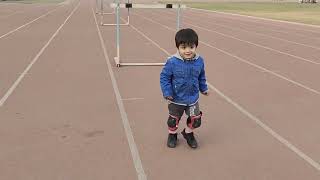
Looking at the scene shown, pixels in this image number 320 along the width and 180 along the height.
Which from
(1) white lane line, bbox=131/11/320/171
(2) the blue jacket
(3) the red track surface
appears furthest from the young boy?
(1) white lane line, bbox=131/11/320/171

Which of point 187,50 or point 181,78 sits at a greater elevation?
point 187,50

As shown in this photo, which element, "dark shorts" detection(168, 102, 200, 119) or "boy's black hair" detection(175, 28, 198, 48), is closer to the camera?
"boy's black hair" detection(175, 28, 198, 48)

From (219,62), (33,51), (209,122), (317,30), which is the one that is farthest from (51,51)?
(317,30)

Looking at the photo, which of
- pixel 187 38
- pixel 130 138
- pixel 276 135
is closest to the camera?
pixel 187 38

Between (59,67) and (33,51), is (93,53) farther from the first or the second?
(59,67)

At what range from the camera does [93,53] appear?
14328 millimetres

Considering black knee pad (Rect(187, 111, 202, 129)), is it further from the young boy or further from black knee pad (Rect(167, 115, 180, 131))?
black knee pad (Rect(167, 115, 180, 131))

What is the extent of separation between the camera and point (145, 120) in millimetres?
7016

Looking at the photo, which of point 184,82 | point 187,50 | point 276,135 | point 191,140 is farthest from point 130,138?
point 276,135

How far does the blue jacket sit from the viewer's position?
5516 millimetres

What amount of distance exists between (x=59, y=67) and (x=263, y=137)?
6485mm

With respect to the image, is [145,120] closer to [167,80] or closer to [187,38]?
[167,80]

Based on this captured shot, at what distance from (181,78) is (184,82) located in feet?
0.19

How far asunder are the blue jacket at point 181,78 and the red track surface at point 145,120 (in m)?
0.60
